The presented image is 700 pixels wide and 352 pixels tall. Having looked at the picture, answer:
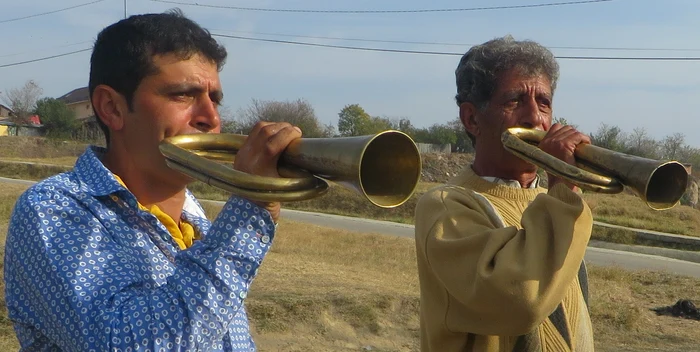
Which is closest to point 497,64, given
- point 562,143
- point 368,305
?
point 562,143

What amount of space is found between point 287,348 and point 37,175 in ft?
88.7

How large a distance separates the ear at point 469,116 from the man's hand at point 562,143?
1.40ft

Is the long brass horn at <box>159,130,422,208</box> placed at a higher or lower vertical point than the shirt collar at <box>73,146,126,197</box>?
higher

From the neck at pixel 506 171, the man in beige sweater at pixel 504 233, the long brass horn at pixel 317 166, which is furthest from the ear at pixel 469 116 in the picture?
the long brass horn at pixel 317 166

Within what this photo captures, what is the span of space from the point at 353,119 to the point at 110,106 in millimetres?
51155

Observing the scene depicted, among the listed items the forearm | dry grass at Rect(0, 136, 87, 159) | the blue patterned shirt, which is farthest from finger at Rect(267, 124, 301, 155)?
dry grass at Rect(0, 136, 87, 159)

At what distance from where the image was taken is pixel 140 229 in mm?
1830

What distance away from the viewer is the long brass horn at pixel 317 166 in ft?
5.18

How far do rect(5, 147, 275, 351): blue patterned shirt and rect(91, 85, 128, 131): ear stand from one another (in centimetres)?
21

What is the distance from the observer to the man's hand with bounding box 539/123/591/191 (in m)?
2.14

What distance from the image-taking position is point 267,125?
1.65m

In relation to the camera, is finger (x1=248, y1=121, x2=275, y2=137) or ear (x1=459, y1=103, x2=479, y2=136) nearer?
finger (x1=248, y1=121, x2=275, y2=137)

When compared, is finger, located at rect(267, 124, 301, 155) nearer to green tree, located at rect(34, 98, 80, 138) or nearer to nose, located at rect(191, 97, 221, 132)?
nose, located at rect(191, 97, 221, 132)

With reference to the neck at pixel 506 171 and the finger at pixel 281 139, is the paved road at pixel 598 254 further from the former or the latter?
the finger at pixel 281 139
